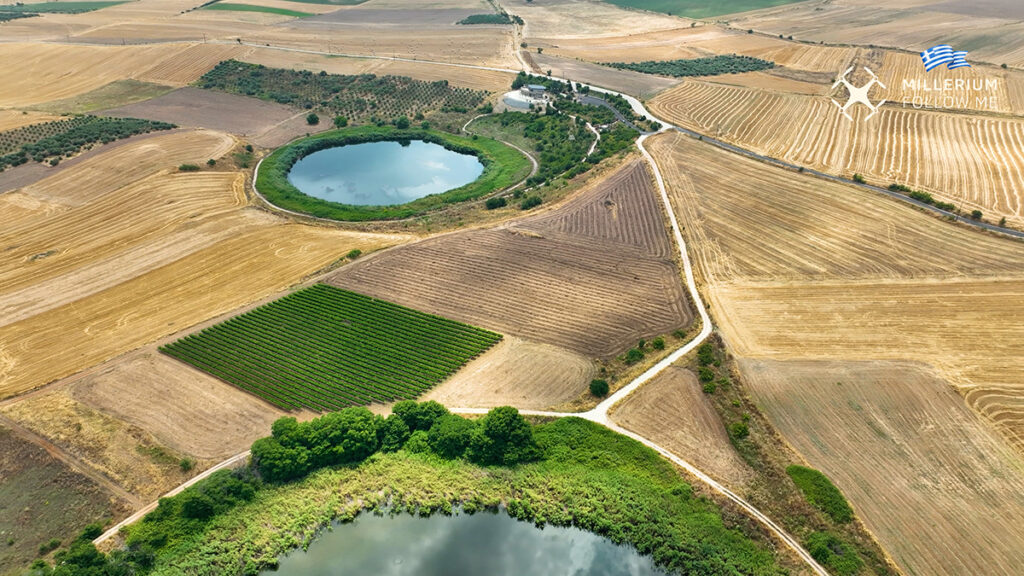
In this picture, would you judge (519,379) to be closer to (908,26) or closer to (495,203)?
(495,203)

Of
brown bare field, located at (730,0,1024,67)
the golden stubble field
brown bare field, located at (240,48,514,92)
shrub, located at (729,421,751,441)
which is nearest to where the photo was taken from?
the golden stubble field

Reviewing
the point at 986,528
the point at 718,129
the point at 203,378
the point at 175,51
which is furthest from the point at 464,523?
the point at 175,51

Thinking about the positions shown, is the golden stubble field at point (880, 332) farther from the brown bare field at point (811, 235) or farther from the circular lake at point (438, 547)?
the circular lake at point (438, 547)

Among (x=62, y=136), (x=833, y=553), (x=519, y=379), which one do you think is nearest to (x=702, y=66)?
(x=519, y=379)

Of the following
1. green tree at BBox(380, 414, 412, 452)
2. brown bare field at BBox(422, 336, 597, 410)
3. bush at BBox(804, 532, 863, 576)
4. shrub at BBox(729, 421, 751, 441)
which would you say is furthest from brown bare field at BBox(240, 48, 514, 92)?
bush at BBox(804, 532, 863, 576)

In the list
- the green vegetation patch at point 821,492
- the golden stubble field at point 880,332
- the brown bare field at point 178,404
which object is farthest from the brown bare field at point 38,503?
the golden stubble field at point 880,332

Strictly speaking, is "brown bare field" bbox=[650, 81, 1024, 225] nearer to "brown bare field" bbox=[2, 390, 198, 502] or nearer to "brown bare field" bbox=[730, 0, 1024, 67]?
"brown bare field" bbox=[730, 0, 1024, 67]
